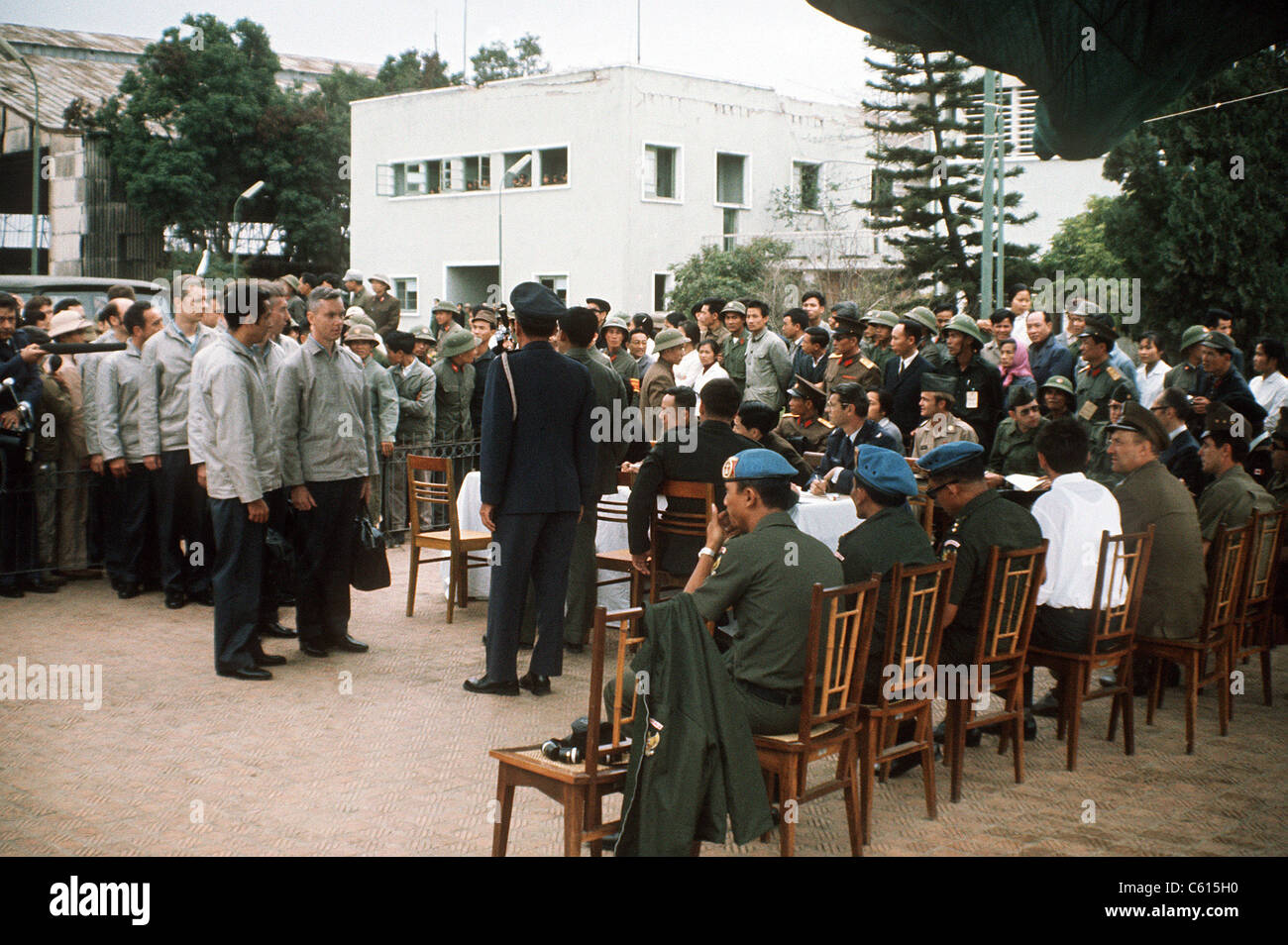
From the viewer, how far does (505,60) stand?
2368 inches

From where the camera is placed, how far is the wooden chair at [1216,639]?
5605mm

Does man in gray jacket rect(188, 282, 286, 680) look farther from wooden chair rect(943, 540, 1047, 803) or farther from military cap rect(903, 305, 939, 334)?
military cap rect(903, 305, 939, 334)

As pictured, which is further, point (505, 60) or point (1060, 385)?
point (505, 60)

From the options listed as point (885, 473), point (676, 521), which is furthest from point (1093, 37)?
point (676, 521)

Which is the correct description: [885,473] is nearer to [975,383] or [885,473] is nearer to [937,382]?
[937,382]

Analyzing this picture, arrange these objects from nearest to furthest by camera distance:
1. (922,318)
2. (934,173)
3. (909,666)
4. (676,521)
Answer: (909,666) < (676,521) < (922,318) < (934,173)

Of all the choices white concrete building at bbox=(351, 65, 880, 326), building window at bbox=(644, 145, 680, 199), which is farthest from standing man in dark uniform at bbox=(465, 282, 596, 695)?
building window at bbox=(644, 145, 680, 199)

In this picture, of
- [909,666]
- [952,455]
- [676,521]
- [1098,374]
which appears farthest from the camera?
[1098,374]

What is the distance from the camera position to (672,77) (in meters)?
29.8

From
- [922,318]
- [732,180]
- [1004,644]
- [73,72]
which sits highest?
[73,72]

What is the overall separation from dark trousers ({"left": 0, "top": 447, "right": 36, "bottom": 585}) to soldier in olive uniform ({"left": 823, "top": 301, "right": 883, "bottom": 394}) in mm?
5717

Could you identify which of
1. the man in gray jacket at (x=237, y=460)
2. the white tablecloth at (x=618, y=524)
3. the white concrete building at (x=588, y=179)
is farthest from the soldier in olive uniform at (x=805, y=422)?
the white concrete building at (x=588, y=179)

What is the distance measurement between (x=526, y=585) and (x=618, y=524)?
5.20 feet
